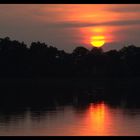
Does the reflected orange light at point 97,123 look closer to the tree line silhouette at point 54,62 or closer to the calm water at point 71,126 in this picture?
the calm water at point 71,126

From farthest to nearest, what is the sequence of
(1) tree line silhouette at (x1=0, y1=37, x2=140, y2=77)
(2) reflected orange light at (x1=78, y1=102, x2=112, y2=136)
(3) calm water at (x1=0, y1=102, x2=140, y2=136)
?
(1) tree line silhouette at (x1=0, y1=37, x2=140, y2=77), (2) reflected orange light at (x1=78, y1=102, x2=112, y2=136), (3) calm water at (x1=0, y1=102, x2=140, y2=136)

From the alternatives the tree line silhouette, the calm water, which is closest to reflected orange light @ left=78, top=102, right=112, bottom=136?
the calm water

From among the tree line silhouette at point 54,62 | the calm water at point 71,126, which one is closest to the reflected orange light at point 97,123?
the calm water at point 71,126

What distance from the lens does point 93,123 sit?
14.7 meters

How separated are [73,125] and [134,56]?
22592mm

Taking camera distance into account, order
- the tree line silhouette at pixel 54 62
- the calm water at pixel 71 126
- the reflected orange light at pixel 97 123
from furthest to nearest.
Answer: the tree line silhouette at pixel 54 62
the reflected orange light at pixel 97 123
the calm water at pixel 71 126

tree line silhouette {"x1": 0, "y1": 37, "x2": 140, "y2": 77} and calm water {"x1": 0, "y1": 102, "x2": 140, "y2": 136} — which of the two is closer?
calm water {"x1": 0, "y1": 102, "x2": 140, "y2": 136}

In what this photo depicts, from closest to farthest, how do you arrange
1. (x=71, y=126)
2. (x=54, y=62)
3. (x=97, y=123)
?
(x=71, y=126), (x=97, y=123), (x=54, y=62)

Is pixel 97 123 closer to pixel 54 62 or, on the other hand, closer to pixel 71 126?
pixel 71 126

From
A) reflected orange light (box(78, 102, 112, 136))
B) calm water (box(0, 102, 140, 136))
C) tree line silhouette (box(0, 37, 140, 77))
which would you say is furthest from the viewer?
tree line silhouette (box(0, 37, 140, 77))

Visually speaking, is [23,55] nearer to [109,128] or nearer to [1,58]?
[1,58]

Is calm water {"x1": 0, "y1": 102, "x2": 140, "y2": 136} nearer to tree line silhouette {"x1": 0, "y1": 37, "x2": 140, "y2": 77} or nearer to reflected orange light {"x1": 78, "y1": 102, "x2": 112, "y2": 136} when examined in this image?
reflected orange light {"x1": 78, "y1": 102, "x2": 112, "y2": 136}

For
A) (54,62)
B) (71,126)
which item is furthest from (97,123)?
(54,62)
